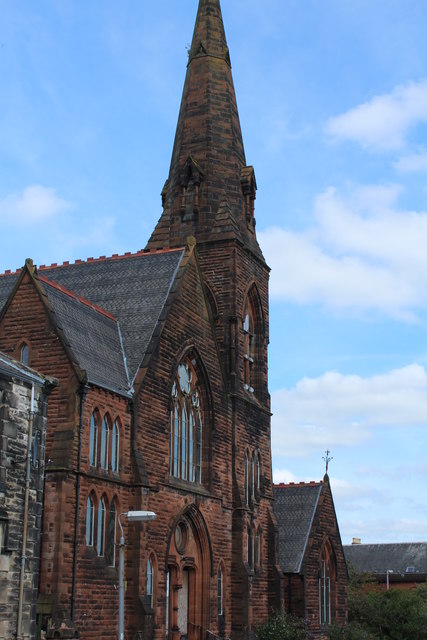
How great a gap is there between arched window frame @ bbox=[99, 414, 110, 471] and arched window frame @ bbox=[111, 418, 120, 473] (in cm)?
20

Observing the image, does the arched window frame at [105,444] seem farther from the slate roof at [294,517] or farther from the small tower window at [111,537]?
the slate roof at [294,517]

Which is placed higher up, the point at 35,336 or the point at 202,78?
the point at 202,78

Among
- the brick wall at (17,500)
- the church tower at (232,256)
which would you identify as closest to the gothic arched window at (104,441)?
the brick wall at (17,500)

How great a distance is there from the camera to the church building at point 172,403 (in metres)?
26.1

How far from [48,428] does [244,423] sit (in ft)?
40.7

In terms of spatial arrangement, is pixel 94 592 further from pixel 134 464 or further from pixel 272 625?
pixel 272 625

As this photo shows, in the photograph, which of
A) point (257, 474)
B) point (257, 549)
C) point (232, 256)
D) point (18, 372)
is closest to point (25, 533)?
point (18, 372)

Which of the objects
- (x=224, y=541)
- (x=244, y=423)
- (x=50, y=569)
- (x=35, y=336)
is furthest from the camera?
(x=244, y=423)

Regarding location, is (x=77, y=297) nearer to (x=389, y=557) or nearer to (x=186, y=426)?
(x=186, y=426)

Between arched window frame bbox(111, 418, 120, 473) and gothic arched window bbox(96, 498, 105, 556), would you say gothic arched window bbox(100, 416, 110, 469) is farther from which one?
gothic arched window bbox(96, 498, 105, 556)

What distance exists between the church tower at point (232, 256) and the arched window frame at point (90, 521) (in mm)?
9847

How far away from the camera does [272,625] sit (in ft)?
118

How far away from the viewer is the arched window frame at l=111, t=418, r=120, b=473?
27734mm

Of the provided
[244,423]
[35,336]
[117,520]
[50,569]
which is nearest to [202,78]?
[244,423]
